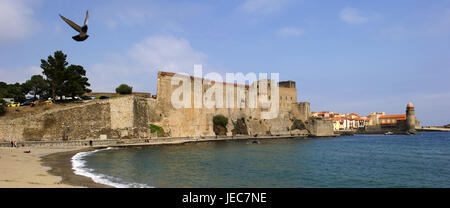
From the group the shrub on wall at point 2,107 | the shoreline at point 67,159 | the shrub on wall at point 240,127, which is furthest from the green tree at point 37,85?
the shrub on wall at point 240,127

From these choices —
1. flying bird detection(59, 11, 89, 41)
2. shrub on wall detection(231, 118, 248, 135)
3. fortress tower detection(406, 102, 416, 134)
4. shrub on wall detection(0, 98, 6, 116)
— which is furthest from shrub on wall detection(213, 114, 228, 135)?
fortress tower detection(406, 102, 416, 134)

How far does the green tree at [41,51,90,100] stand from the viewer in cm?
3488

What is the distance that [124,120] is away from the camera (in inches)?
1423

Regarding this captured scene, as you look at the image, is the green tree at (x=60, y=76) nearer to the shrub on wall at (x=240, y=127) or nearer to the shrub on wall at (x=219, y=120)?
the shrub on wall at (x=219, y=120)

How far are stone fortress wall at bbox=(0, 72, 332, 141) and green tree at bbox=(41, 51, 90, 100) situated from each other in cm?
328

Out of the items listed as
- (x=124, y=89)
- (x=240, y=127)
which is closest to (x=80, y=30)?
(x=124, y=89)

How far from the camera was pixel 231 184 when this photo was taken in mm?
13797

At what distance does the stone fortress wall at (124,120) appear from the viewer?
28906 mm

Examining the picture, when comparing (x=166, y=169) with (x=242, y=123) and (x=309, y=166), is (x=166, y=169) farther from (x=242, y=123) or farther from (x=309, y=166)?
(x=242, y=123)

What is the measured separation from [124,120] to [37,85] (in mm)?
12329

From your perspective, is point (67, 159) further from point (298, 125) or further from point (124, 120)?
point (298, 125)

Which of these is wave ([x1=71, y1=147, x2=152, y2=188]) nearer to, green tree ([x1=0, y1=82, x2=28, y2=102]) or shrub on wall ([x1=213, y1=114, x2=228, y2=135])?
green tree ([x1=0, y1=82, x2=28, y2=102])
